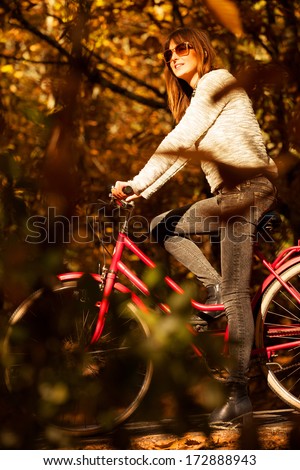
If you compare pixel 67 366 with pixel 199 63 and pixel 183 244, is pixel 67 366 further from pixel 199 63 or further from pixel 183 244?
pixel 183 244

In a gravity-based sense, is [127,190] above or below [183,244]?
above

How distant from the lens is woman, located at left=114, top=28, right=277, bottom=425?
2.87ft

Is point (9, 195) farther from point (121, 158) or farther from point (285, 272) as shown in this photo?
point (121, 158)

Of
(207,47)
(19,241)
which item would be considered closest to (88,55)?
(19,241)

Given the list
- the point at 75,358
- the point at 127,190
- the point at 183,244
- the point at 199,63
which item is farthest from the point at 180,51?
the point at 75,358

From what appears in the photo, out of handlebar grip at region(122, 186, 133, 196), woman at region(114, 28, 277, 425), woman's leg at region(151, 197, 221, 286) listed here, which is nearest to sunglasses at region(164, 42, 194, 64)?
woman at region(114, 28, 277, 425)

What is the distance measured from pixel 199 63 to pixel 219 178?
6.59ft

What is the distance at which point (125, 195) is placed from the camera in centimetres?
296

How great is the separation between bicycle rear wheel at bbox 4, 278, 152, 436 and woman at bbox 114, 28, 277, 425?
140mm

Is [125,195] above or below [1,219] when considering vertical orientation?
below

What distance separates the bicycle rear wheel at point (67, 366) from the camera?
984 millimetres

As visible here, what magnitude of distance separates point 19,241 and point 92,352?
184mm

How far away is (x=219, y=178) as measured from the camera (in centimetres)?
88

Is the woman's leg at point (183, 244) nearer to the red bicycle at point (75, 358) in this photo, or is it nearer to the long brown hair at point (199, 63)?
the long brown hair at point (199, 63)
